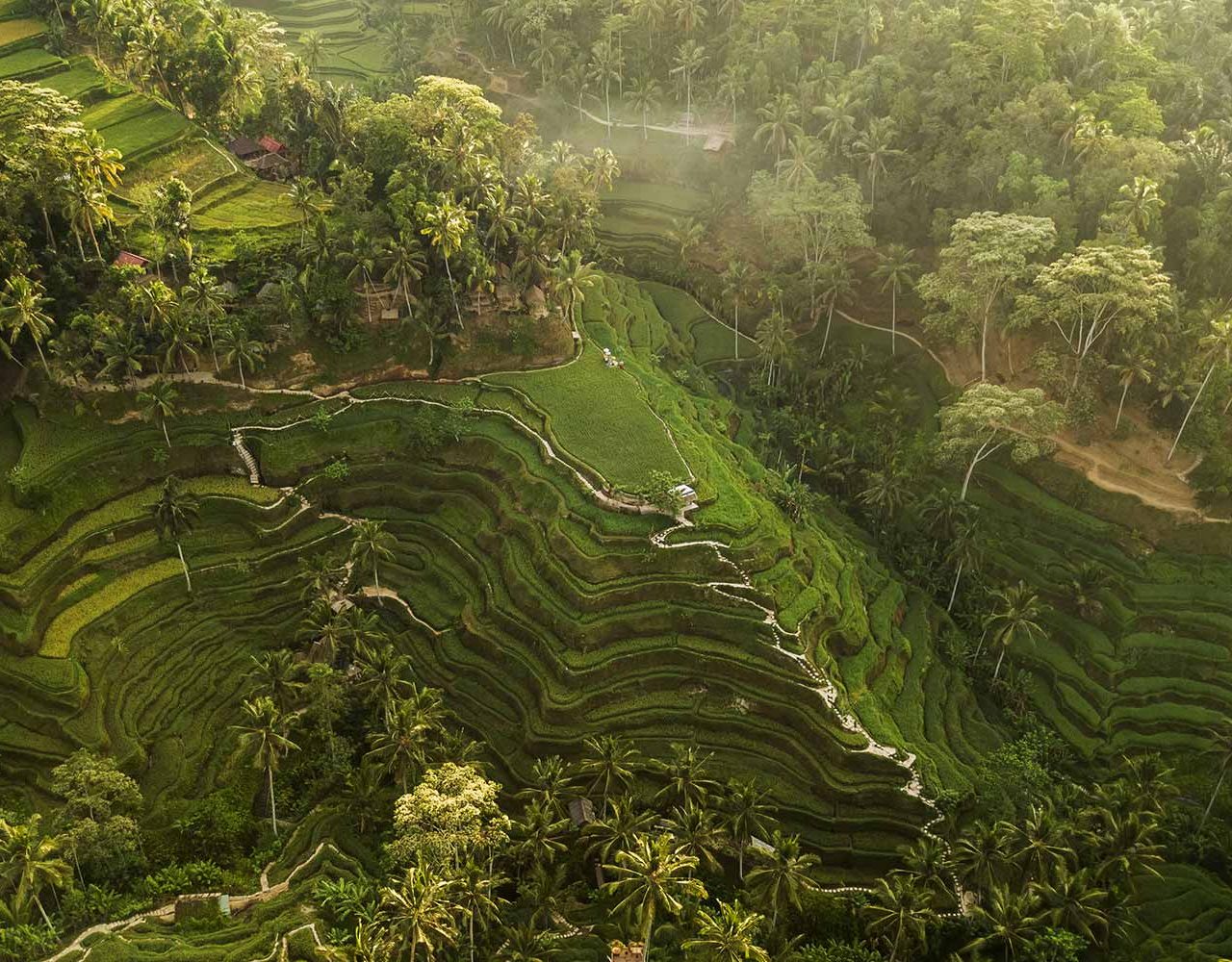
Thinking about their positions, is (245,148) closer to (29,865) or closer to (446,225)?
(446,225)

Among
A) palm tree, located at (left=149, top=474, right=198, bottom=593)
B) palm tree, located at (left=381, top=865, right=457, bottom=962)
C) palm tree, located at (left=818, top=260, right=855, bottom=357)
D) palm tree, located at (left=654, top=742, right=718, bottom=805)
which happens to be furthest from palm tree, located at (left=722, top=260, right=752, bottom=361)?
palm tree, located at (left=381, top=865, right=457, bottom=962)

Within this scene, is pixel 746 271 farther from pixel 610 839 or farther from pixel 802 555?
pixel 610 839

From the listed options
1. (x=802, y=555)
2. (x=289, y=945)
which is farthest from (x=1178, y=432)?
(x=289, y=945)

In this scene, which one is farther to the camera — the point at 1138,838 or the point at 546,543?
the point at 546,543

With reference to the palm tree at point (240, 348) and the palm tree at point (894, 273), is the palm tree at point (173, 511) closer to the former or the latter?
the palm tree at point (240, 348)

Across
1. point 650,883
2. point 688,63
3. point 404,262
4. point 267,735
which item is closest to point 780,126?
point 688,63

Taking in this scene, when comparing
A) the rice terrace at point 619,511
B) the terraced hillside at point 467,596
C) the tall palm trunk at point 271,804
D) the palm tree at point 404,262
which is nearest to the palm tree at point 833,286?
the rice terrace at point 619,511
